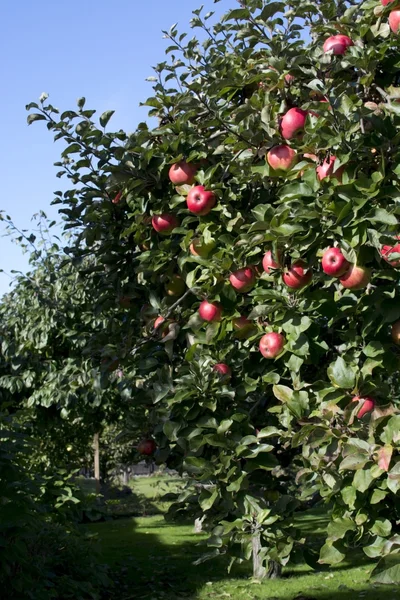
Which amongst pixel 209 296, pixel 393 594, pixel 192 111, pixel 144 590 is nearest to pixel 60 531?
pixel 144 590

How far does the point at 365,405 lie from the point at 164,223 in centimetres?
137

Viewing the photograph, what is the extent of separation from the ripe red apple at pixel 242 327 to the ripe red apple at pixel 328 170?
82 cm

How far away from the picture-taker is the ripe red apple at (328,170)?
8.20 ft

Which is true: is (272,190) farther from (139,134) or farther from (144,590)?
(144,590)

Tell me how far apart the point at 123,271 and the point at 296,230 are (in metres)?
1.63

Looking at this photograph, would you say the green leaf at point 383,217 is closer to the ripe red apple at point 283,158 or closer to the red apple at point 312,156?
the red apple at point 312,156

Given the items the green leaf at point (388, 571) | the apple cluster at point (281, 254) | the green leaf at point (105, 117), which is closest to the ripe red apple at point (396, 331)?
the apple cluster at point (281, 254)

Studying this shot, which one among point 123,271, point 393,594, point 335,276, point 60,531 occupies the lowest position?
point 393,594

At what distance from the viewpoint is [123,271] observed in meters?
3.92

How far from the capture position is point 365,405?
8.46 ft

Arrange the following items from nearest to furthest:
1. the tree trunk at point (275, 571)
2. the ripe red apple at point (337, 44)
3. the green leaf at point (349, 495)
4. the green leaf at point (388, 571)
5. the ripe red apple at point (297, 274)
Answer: the green leaf at point (388, 571), the green leaf at point (349, 495), the ripe red apple at point (297, 274), the ripe red apple at point (337, 44), the tree trunk at point (275, 571)

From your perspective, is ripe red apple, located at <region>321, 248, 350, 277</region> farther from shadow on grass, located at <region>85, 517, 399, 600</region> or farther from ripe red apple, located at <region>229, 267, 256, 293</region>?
shadow on grass, located at <region>85, 517, 399, 600</region>

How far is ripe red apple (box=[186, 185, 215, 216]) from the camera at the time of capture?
3074mm

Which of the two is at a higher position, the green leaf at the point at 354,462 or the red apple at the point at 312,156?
the red apple at the point at 312,156
